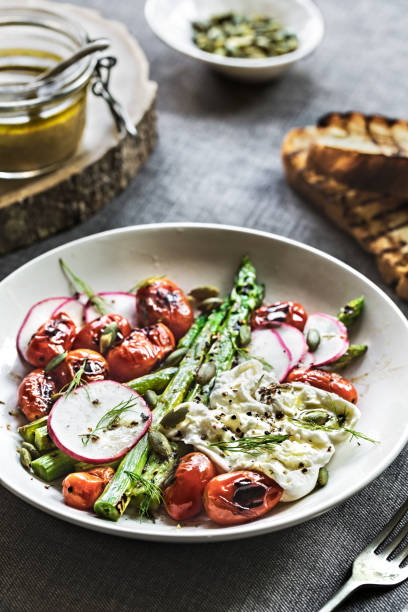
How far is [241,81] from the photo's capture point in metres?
4.63

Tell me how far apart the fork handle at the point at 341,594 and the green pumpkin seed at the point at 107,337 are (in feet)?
3.90

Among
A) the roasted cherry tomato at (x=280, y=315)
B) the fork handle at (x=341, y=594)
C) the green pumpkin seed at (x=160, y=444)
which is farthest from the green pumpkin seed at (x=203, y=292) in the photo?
the fork handle at (x=341, y=594)

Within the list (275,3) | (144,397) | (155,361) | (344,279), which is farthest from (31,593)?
(275,3)

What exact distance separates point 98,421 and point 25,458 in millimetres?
267

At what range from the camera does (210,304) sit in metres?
2.92

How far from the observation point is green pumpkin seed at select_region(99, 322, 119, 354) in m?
2.63

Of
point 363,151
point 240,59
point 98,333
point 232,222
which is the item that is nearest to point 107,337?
point 98,333

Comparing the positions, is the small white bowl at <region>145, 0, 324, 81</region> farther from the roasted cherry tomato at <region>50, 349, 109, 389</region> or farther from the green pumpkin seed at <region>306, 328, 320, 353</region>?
the roasted cherry tomato at <region>50, 349, 109, 389</region>

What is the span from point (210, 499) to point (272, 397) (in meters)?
0.45

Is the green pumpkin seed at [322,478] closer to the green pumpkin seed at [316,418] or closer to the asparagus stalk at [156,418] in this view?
the green pumpkin seed at [316,418]

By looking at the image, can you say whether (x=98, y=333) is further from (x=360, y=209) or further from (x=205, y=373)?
(x=360, y=209)

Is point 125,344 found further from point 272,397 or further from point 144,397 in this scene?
point 272,397

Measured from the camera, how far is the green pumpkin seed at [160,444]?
227cm

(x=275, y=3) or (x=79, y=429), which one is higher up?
(x=275, y=3)
